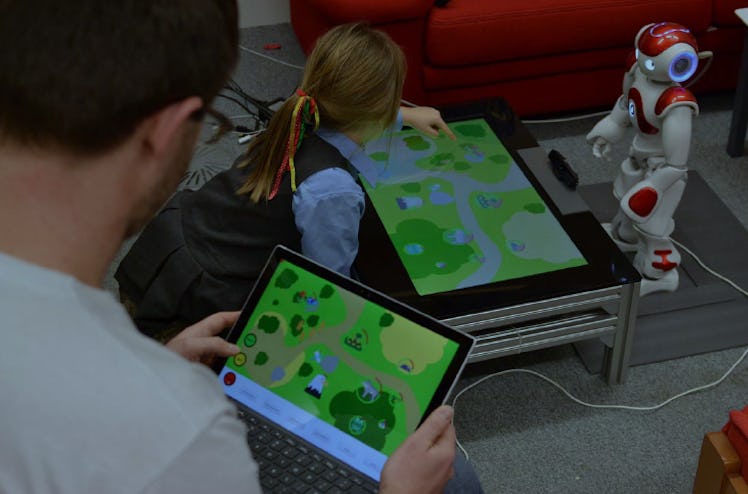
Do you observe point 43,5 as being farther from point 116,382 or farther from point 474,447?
point 474,447

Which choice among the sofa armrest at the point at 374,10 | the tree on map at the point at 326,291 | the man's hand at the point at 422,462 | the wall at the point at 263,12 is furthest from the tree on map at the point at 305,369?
the wall at the point at 263,12

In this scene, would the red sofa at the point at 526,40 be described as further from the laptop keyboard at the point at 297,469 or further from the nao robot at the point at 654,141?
the laptop keyboard at the point at 297,469

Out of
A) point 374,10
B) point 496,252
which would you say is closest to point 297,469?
point 496,252

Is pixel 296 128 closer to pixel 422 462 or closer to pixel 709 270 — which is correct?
pixel 422 462

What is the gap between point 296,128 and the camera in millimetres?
1683

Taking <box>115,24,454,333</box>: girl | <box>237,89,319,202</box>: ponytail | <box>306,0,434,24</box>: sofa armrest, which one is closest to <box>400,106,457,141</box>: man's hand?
<box>115,24,454,333</box>: girl

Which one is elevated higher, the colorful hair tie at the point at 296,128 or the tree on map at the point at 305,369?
the colorful hair tie at the point at 296,128

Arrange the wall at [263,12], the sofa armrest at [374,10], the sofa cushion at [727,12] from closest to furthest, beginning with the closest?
the sofa armrest at [374,10] → the sofa cushion at [727,12] → the wall at [263,12]

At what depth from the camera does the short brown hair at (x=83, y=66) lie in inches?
28.5

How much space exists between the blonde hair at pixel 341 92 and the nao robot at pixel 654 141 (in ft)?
1.97

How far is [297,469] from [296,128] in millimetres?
685

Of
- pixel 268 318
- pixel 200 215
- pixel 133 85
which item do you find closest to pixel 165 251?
pixel 200 215

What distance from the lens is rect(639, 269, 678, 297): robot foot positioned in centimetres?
225

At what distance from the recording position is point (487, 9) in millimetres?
2707
